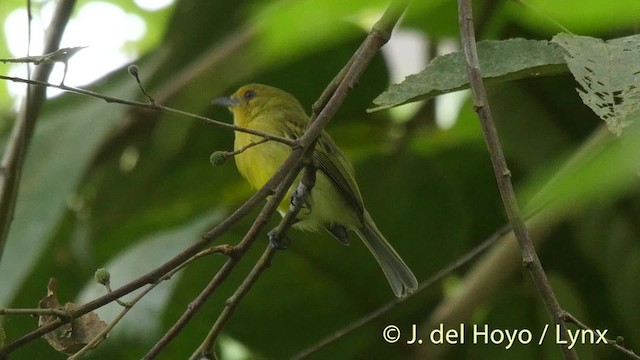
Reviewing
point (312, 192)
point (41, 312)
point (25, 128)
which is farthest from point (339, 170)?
point (41, 312)

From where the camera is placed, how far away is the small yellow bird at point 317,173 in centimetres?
301

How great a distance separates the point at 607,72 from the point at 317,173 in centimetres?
191

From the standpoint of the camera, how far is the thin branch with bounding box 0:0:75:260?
221cm

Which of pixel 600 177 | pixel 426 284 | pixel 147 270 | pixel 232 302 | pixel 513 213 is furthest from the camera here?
pixel 147 270

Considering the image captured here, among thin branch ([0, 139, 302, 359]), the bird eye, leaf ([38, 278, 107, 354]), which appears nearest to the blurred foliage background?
the bird eye

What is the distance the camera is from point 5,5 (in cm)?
384

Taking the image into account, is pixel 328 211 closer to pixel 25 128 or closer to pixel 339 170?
pixel 339 170

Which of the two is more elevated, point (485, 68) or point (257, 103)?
point (257, 103)

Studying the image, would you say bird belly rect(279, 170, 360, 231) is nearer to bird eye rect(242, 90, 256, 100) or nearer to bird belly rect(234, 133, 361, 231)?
bird belly rect(234, 133, 361, 231)

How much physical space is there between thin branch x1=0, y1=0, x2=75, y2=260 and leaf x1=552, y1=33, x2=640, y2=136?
1.28 m

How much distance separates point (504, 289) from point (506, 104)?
577 millimetres

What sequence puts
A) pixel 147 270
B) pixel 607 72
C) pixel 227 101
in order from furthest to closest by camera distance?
Answer: pixel 227 101 < pixel 147 270 < pixel 607 72

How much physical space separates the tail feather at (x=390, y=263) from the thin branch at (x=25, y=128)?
1.15 metres

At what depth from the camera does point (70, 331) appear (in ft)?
4.90
